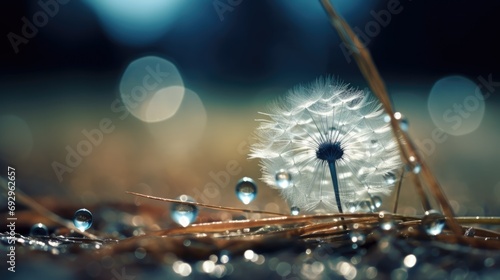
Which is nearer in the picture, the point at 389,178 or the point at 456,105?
the point at 389,178

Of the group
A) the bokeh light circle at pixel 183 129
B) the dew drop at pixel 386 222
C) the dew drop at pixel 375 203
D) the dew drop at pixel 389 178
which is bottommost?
the dew drop at pixel 386 222

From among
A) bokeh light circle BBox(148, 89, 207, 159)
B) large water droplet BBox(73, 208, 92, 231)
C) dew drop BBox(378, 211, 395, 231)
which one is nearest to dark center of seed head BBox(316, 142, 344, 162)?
dew drop BBox(378, 211, 395, 231)

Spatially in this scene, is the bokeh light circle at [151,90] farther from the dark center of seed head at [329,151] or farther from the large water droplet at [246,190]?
the large water droplet at [246,190]

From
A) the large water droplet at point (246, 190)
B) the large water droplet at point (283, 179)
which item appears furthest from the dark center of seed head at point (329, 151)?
the large water droplet at point (246, 190)

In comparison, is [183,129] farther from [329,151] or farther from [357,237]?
[357,237]

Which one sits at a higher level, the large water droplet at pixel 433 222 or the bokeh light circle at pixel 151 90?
the bokeh light circle at pixel 151 90

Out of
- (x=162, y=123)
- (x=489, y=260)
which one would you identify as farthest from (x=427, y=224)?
(x=162, y=123)

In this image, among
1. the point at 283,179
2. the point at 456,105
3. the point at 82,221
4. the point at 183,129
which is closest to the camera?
the point at 82,221

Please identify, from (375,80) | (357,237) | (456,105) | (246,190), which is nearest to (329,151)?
(246,190)
